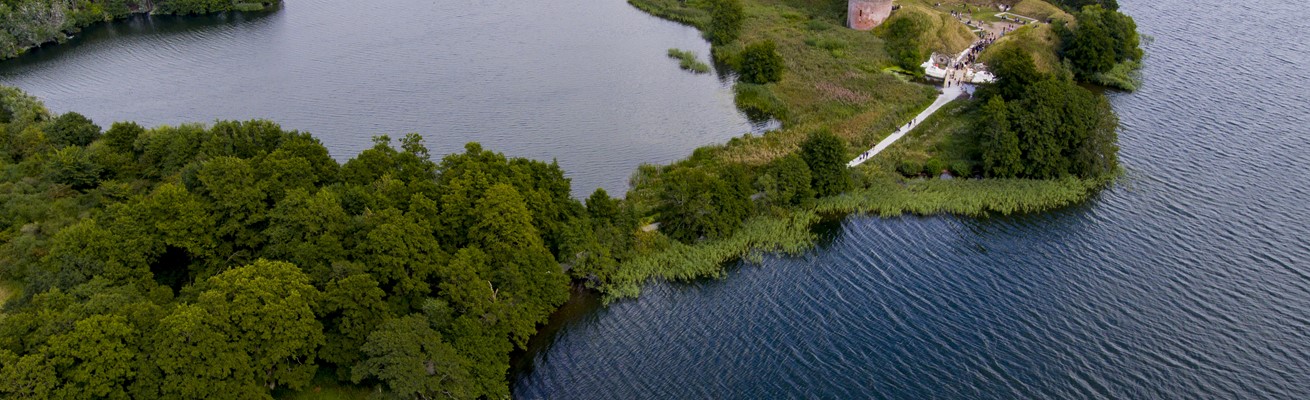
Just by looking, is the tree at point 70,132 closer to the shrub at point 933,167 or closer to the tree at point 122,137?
the tree at point 122,137

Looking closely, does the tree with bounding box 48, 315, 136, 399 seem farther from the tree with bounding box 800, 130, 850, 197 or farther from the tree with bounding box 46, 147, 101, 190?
the tree with bounding box 800, 130, 850, 197

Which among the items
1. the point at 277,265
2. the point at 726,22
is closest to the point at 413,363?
the point at 277,265

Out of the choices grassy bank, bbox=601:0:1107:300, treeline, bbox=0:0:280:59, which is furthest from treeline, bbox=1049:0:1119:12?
treeline, bbox=0:0:280:59

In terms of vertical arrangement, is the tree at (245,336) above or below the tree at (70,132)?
below

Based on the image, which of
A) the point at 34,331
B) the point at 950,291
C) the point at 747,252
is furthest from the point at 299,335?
the point at 950,291

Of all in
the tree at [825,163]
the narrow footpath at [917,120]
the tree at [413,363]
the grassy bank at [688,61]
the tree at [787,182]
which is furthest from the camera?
the grassy bank at [688,61]

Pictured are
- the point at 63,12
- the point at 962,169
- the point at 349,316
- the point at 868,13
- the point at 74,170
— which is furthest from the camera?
the point at 63,12

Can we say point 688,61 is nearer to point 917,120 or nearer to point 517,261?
point 917,120

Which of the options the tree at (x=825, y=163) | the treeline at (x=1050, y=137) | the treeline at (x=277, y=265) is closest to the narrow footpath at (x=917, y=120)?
the tree at (x=825, y=163)
